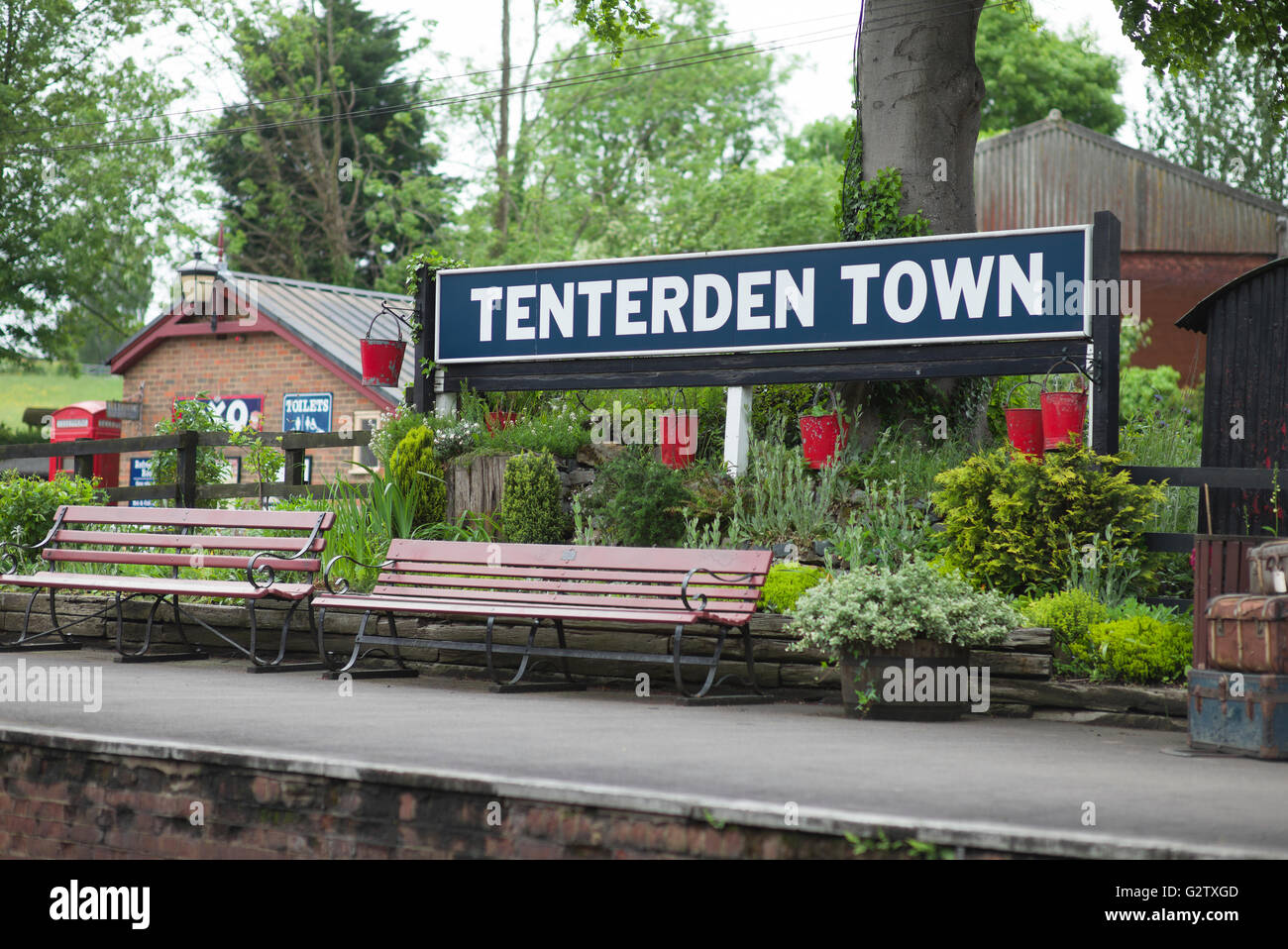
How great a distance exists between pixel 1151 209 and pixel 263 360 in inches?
774

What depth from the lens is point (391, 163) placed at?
3738 cm

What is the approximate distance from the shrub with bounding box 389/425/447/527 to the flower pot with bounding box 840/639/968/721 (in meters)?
4.01

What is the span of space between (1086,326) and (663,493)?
114 inches

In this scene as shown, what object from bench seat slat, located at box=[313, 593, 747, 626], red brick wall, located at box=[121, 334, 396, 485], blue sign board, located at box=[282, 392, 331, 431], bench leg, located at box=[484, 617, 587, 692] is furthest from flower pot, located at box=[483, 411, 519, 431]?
blue sign board, located at box=[282, 392, 331, 431]

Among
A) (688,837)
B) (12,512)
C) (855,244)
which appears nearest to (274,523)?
(12,512)

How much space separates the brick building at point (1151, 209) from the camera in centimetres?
3155

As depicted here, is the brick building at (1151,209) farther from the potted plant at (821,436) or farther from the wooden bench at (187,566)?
the wooden bench at (187,566)

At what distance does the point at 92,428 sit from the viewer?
25688mm

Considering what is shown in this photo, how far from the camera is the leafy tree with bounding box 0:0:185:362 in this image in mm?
33781

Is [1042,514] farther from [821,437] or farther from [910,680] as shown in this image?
[821,437]

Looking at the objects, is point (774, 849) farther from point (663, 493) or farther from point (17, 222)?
point (17, 222)

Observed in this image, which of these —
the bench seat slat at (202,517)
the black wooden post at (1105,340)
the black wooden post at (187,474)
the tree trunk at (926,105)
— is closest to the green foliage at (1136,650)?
the black wooden post at (1105,340)

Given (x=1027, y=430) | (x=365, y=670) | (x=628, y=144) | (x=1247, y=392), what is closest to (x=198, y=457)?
(x=365, y=670)

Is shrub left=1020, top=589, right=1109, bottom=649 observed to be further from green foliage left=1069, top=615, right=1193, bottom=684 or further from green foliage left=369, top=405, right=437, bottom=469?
green foliage left=369, top=405, right=437, bottom=469
